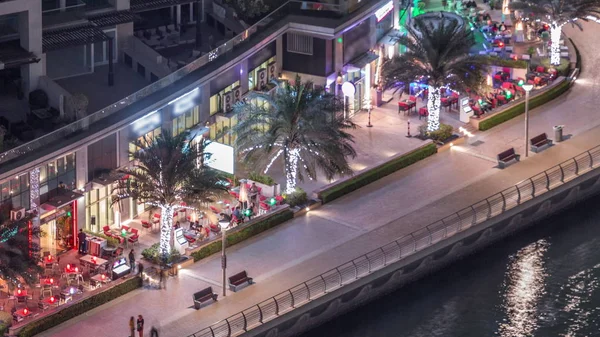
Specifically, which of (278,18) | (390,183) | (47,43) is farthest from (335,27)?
(47,43)

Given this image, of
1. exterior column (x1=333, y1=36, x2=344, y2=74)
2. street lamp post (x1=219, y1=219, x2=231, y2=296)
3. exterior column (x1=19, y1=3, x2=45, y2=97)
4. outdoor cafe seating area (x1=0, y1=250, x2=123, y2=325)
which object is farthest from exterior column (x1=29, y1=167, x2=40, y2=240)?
exterior column (x1=333, y1=36, x2=344, y2=74)

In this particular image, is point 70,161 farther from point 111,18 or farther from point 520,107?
point 520,107

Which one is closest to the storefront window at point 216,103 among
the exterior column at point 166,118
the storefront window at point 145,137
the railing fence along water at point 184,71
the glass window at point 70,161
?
the railing fence along water at point 184,71

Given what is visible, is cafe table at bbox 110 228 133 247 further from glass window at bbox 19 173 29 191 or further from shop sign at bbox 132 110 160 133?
glass window at bbox 19 173 29 191

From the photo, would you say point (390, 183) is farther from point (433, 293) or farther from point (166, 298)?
point (166, 298)

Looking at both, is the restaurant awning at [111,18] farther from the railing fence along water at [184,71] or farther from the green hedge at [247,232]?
the green hedge at [247,232]
